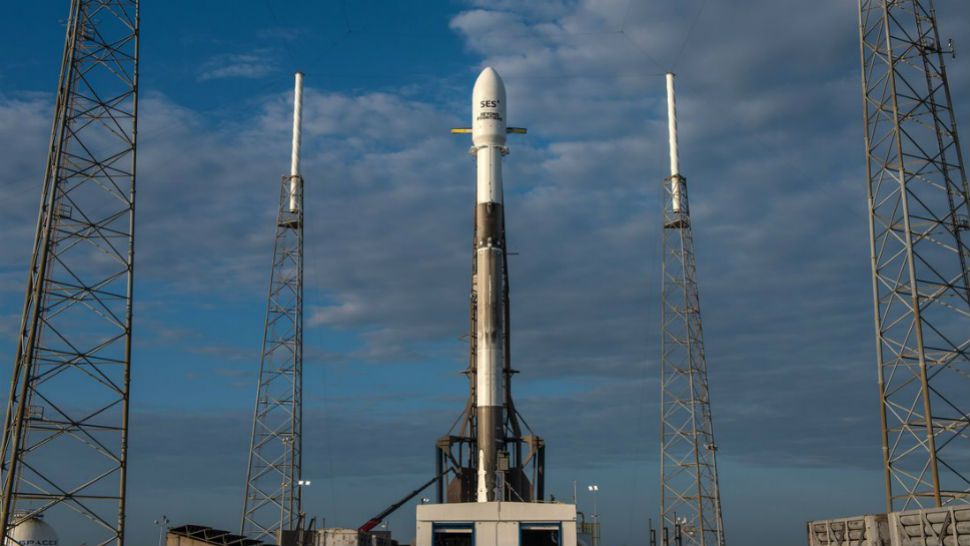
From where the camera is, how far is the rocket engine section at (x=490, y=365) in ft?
178

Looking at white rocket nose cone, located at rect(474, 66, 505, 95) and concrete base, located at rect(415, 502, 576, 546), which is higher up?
white rocket nose cone, located at rect(474, 66, 505, 95)

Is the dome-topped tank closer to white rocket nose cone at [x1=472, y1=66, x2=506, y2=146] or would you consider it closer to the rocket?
the rocket

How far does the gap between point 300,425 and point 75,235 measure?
941 inches

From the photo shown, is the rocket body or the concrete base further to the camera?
the rocket body

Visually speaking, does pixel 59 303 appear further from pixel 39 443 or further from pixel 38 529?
pixel 38 529

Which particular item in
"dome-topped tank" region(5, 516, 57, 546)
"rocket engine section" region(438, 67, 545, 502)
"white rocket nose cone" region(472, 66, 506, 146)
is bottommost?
"dome-topped tank" region(5, 516, 57, 546)

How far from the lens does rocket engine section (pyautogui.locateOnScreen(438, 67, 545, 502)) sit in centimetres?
5428

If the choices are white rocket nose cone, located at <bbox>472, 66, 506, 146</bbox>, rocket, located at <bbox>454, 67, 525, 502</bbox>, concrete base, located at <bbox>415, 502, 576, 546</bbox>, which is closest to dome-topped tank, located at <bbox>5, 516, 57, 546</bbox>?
concrete base, located at <bbox>415, 502, 576, 546</bbox>

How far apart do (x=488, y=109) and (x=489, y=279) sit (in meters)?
11.1

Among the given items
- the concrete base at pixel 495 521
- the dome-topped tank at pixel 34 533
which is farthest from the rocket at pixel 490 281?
the dome-topped tank at pixel 34 533

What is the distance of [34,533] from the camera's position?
52969mm

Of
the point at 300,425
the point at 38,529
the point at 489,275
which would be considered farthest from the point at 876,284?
the point at 38,529

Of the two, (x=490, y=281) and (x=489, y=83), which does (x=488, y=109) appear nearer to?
(x=489, y=83)

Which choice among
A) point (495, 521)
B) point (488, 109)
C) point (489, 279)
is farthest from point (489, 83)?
point (495, 521)
